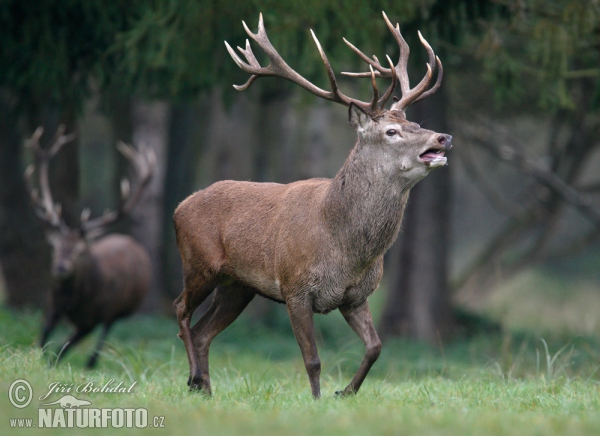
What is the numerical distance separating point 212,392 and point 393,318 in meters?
6.64

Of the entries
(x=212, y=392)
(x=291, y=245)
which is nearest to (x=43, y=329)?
(x=212, y=392)

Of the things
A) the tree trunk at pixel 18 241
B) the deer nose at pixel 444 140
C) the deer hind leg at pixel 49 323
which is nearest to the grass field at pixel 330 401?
the deer hind leg at pixel 49 323

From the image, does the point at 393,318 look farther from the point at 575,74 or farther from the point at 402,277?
the point at 575,74

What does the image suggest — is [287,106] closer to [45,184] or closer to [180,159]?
[180,159]

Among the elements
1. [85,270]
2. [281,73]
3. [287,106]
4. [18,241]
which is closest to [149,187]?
[18,241]

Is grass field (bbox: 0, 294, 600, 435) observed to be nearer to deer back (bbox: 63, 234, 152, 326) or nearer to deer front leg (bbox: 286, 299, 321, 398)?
deer front leg (bbox: 286, 299, 321, 398)

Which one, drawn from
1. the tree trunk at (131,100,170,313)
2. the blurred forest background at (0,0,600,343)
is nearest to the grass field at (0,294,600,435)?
the blurred forest background at (0,0,600,343)

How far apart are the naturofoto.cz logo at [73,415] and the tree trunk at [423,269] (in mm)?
7899

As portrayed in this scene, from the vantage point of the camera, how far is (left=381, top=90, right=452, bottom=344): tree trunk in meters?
12.3

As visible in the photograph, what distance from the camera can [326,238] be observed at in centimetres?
577

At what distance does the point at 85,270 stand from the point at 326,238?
5549 millimetres

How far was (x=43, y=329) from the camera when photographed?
10.1m

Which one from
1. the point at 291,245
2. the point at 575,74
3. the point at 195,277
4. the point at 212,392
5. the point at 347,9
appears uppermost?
the point at 347,9

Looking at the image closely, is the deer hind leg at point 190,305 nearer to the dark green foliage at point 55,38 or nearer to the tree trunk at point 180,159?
the dark green foliage at point 55,38
